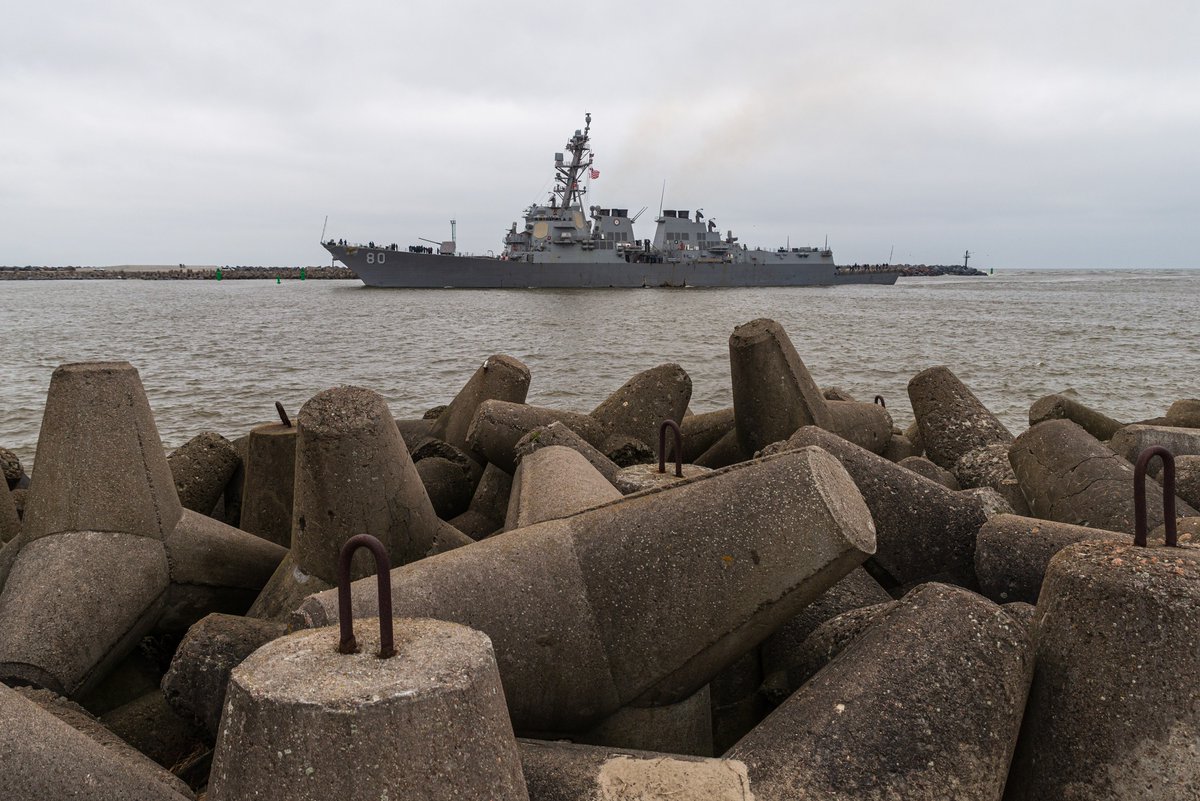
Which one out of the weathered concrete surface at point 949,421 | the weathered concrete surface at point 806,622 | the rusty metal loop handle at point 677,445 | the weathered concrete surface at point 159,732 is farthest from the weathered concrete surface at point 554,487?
the weathered concrete surface at point 949,421

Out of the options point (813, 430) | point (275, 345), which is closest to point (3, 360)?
point (275, 345)

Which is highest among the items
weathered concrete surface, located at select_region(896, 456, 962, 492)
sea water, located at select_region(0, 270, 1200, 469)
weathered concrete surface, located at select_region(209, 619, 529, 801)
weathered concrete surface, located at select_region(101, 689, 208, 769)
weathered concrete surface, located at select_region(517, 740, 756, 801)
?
weathered concrete surface, located at select_region(209, 619, 529, 801)

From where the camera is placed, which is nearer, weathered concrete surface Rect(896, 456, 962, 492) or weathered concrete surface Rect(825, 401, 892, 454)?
weathered concrete surface Rect(896, 456, 962, 492)

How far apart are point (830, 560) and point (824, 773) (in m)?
0.60

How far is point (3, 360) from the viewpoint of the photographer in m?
18.6

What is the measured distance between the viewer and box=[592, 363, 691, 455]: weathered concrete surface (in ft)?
19.1

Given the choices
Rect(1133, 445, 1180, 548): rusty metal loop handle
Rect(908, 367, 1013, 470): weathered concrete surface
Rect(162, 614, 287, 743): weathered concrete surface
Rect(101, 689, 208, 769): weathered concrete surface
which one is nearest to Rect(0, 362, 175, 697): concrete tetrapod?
Rect(101, 689, 208, 769): weathered concrete surface

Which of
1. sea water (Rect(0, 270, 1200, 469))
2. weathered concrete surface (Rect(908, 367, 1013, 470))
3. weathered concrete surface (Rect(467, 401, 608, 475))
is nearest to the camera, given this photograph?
weathered concrete surface (Rect(467, 401, 608, 475))

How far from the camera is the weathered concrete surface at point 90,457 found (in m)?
3.46

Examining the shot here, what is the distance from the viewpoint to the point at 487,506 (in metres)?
5.20

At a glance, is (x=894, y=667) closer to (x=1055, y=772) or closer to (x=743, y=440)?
(x=1055, y=772)

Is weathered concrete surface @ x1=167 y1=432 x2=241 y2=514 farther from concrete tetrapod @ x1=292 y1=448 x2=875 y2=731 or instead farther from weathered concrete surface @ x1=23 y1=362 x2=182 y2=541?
concrete tetrapod @ x1=292 y1=448 x2=875 y2=731

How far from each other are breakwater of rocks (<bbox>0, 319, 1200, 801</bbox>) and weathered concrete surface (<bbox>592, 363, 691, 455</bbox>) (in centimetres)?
147

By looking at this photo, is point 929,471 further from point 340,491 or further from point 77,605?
point 77,605
